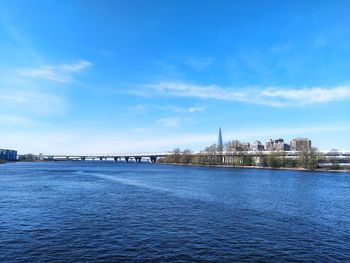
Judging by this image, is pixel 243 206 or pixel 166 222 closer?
pixel 166 222

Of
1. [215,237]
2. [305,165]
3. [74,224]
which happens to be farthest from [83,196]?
[305,165]

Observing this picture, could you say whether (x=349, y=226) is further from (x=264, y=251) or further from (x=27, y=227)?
(x=27, y=227)

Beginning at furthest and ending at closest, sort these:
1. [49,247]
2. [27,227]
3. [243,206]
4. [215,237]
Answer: [243,206] → [27,227] → [215,237] → [49,247]

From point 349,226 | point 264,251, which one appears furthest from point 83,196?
point 349,226

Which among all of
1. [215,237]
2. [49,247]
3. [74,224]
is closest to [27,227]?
[74,224]

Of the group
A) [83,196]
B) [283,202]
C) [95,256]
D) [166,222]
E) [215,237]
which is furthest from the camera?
[83,196]

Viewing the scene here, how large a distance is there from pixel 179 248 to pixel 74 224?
40.4 ft

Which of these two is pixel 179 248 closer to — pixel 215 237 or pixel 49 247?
pixel 215 237

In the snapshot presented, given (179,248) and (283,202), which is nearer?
(179,248)

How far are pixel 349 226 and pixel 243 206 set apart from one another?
526 inches

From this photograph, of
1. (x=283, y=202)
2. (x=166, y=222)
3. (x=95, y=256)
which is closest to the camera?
(x=95, y=256)

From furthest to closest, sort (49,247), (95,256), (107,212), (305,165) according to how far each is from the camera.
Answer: (305,165), (107,212), (49,247), (95,256)

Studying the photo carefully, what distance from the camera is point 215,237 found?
2617 cm

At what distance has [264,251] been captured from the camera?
74.4 ft
